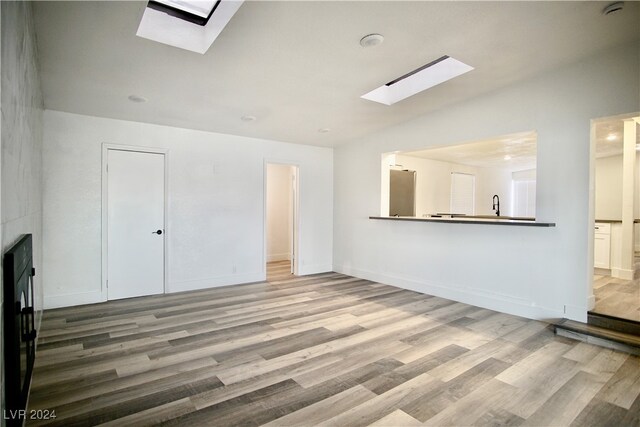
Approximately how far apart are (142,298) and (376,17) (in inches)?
181

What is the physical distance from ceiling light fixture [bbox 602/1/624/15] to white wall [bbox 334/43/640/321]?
84 centimetres

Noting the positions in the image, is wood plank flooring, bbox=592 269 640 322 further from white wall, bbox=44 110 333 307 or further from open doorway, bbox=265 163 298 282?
open doorway, bbox=265 163 298 282

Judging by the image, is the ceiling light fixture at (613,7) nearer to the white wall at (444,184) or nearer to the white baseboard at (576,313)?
the white baseboard at (576,313)

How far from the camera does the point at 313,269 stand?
21.3 ft

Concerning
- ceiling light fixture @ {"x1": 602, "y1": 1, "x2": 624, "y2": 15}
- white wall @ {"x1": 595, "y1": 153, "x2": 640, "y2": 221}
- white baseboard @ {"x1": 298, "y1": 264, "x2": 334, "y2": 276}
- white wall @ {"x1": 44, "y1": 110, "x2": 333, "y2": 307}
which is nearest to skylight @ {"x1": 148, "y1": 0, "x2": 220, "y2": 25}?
white wall @ {"x1": 44, "y1": 110, "x2": 333, "y2": 307}

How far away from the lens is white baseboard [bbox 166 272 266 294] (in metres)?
4.96

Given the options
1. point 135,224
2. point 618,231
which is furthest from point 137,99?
point 618,231

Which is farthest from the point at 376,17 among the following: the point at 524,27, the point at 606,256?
the point at 606,256

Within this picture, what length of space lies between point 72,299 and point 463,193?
859 cm

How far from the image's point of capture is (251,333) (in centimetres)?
338

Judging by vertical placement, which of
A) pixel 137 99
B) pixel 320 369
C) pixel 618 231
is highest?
pixel 137 99

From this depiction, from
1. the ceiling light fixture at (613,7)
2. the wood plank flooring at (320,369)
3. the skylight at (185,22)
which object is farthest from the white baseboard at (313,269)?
the ceiling light fixture at (613,7)

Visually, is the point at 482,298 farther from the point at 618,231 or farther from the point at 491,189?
the point at 491,189

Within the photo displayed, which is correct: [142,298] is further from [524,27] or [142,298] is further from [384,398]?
[524,27]
